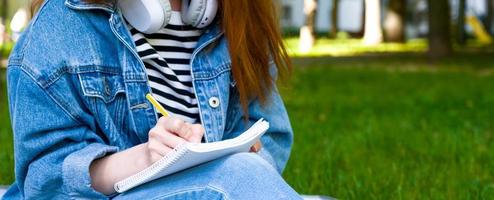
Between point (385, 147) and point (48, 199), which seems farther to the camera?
point (385, 147)

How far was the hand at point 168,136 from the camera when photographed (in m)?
1.88

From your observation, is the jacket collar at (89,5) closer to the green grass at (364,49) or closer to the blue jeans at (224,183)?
the blue jeans at (224,183)

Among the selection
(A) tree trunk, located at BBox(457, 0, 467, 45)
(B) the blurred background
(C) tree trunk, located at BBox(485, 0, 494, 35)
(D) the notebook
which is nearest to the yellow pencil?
(D) the notebook

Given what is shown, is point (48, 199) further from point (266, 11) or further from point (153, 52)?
point (266, 11)

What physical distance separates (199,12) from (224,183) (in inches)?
19.5

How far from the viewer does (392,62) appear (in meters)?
14.6

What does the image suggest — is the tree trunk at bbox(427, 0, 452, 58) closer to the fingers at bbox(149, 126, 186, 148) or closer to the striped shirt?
the striped shirt

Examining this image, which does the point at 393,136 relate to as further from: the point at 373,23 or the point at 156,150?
the point at 373,23

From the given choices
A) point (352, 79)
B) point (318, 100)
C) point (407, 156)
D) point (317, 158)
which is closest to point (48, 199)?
point (317, 158)

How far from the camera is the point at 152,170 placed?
1906mm

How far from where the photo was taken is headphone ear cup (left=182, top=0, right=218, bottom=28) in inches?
88.1

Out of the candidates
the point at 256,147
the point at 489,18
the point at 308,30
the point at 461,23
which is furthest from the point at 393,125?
the point at 489,18

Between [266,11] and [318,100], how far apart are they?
5.91 metres

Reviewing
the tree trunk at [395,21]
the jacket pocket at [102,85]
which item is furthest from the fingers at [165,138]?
the tree trunk at [395,21]
